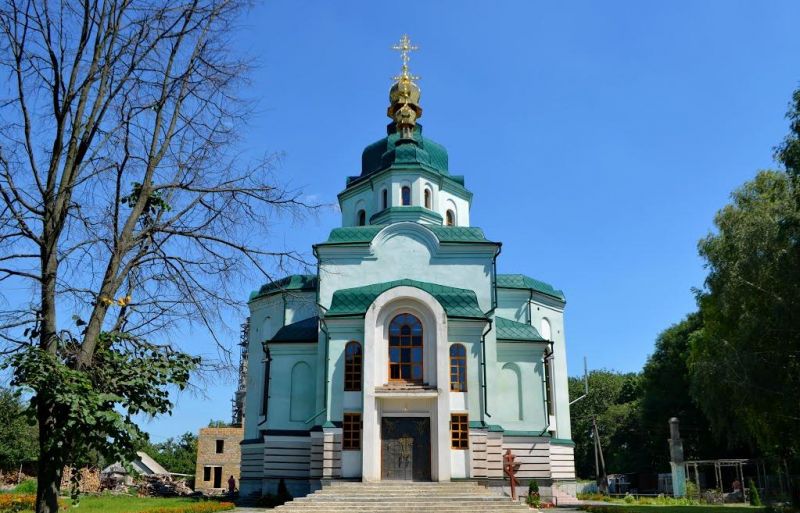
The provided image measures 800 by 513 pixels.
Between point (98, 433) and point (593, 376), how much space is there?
194 feet

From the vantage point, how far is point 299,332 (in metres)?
26.5

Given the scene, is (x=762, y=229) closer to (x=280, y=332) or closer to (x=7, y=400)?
(x=280, y=332)

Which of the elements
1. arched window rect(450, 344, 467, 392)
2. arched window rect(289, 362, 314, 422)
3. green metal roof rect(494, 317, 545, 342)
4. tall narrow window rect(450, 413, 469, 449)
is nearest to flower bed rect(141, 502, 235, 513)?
arched window rect(289, 362, 314, 422)

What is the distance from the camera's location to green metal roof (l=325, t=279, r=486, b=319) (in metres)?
22.9

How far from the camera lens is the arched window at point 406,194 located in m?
30.1

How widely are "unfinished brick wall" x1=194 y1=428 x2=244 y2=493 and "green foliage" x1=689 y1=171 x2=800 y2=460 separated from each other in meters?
26.5

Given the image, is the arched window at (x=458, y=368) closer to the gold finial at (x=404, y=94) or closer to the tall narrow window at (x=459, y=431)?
the tall narrow window at (x=459, y=431)

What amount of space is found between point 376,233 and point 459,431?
782 cm

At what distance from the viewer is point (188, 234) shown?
9.03 m

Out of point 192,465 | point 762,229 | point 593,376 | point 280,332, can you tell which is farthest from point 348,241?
point 192,465

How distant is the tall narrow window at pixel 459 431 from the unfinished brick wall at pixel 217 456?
21498 mm

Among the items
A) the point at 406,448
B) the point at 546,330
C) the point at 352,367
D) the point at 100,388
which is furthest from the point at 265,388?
the point at 100,388

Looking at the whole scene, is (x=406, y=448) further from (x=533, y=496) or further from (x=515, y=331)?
(x=515, y=331)

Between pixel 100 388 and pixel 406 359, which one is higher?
pixel 406 359
